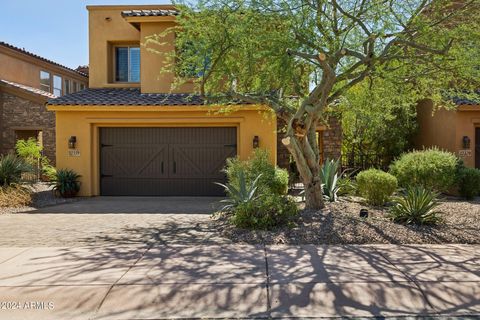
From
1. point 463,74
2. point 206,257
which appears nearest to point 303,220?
point 206,257

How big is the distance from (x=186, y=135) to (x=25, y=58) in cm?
1335

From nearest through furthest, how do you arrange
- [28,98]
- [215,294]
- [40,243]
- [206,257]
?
1. [215,294]
2. [206,257]
3. [40,243]
4. [28,98]

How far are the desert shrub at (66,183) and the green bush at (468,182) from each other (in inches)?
498

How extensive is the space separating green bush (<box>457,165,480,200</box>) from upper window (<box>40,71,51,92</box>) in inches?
862

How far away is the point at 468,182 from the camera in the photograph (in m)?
12.0

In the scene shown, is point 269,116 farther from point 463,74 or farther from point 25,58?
point 25,58

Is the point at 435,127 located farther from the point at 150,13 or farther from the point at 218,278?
the point at 218,278

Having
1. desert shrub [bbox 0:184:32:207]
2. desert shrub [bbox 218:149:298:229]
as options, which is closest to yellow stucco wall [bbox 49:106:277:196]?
desert shrub [bbox 0:184:32:207]

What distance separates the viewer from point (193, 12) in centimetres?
841

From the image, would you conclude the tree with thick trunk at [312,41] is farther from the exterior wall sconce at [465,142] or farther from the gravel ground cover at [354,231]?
the exterior wall sconce at [465,142]

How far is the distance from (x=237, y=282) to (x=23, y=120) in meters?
18.2

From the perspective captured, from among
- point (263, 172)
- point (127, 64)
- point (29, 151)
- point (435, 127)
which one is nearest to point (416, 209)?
point (263, 172)

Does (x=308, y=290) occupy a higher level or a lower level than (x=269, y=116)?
lower

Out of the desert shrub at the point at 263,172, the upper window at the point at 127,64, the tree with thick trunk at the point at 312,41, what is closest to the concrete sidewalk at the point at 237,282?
the tree with thick trunk at the point at 312,41
